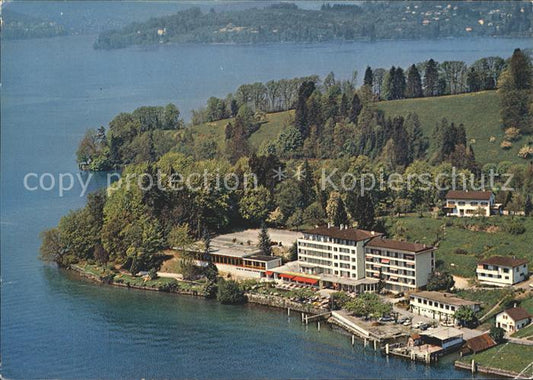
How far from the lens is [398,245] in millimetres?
21922

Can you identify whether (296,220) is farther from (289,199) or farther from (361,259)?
(361,259)

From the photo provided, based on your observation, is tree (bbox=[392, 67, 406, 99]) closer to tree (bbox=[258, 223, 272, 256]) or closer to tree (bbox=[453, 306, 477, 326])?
tree (bbox=[258, 223, 272, 256])

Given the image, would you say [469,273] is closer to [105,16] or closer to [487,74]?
[487,74]

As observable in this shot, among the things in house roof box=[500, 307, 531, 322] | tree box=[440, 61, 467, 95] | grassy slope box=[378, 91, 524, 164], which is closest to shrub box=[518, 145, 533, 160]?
grassy slope box=[378, 91, 524, 164]

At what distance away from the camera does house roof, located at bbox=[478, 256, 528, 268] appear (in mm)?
20984

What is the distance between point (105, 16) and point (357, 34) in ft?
65.8

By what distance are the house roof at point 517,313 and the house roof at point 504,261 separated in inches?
71.3

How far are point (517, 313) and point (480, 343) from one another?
4.19 ft

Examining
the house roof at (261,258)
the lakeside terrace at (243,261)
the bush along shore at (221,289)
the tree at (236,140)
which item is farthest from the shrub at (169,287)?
the tree at (236,140)

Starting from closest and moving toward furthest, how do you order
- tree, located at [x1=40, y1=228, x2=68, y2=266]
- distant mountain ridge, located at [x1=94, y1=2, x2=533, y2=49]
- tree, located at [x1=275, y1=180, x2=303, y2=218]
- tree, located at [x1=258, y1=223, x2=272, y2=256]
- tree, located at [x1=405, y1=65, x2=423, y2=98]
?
tree, located at [x1=258, y1=223, x2=272, y2=256] < tree, located at [x1=40, y1=228, x2=68, y2=266] < tree, located at [x1=275, y1=180, x2=303, y2=218] < tree, located at [x1=405, y1=65, x2=423, y2=98] < distant mountain ridge, located at [x1=94, y1=2, x2=533, y2=49]

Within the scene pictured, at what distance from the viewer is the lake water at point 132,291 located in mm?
18078

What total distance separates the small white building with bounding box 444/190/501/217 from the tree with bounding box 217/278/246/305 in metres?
6.55

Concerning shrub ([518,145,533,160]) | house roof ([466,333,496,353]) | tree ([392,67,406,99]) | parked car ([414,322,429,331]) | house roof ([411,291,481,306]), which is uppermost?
tree ([392,67,406,99])

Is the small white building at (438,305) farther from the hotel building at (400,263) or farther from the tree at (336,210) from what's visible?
the tree at (336,210)
